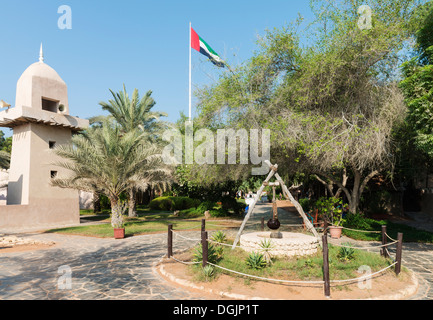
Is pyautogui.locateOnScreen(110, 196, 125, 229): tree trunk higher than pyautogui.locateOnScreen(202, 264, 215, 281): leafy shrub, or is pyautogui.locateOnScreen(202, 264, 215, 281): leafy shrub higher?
pyautogui.locateOnScreen(110, 196, 125, 229): tree trunk

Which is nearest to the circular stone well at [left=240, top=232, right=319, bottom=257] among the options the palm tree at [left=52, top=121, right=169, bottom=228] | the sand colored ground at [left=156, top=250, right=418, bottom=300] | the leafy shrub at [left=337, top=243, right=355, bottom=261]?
the leafy shrub at [left=337, top=243, right=355, bottom=261]

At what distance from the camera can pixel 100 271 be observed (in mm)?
7949

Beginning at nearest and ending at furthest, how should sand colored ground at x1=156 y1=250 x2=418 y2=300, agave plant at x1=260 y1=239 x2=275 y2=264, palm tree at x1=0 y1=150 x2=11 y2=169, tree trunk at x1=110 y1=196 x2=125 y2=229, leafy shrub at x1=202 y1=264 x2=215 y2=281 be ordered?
sand colored ground at x1=156 y1=250 x2=418 y2=300
leafy shrub at x1=202 y1=264 x2=215 y2=281
agave plant at x1=260 y1=239 x2=275 y2=264
tree trunk at x1=110 y1=196 x2=125 y2=229
palm tree at x1=0 y1=150 x2=11 y2=169

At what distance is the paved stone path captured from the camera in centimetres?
619

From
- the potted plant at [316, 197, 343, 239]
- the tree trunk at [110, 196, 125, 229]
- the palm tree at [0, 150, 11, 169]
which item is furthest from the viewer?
the palm tree at [0, 150, 11, 169]

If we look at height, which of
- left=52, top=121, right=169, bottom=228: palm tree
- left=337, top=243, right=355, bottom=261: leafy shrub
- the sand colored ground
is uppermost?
left=52, top=121, right=169, bottom=228: palm tree

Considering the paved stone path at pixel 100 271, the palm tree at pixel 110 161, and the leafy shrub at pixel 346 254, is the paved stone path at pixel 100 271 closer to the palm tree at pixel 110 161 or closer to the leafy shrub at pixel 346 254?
the leafy shrub at pixel 346 254

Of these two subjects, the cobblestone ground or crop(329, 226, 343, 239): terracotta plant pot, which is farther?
crop(329, 226, 343, 239): terracotta plant pot

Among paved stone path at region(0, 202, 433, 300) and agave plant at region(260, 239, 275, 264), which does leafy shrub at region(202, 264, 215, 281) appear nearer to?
paved stone path at region(0, 202, 433, 300)

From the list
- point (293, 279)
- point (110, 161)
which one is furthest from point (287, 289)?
point (110, 161)

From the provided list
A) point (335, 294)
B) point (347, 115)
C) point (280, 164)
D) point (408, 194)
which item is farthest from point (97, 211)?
point (408, 194)

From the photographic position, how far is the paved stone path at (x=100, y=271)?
619 cm

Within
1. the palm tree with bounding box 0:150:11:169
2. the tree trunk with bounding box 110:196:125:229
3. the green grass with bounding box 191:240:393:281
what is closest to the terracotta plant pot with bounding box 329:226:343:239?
the green grass with bounding box 191:240:393:281

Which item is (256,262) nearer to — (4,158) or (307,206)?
(307,206)
